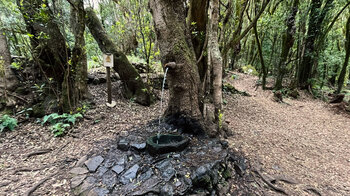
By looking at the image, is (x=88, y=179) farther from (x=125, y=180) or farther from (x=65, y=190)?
(x=125, y=180)

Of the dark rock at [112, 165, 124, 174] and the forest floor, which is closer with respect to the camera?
the dark rock at [112, 165, 124, 174]

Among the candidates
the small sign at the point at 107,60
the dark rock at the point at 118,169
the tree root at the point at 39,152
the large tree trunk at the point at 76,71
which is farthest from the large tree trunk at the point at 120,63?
the dark rock at the point at 118,169

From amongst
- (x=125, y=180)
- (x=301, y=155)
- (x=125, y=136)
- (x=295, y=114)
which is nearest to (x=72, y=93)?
(x=125, y=136)

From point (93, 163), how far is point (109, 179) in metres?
0.53

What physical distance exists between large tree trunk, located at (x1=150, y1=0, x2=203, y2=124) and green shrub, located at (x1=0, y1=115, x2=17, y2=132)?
377 centimetres

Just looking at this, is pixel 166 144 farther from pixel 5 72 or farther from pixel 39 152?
pixel 5 72

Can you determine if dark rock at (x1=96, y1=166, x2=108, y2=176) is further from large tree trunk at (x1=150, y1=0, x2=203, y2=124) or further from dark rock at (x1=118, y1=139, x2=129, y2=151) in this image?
large tree trunk at (x1=150, y1=0, x2=203, y2=124)

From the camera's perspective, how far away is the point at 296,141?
167 inches

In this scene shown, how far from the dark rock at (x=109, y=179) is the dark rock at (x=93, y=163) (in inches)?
11.1

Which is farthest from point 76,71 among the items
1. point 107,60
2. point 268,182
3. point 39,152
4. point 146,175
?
point 268,182

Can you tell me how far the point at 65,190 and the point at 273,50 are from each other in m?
14.4

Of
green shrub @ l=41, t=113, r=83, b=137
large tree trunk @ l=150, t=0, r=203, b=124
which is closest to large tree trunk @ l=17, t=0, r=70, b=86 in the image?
green shrub @ l=41, t=113, r=83, b=137

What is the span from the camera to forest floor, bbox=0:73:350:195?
257 cm

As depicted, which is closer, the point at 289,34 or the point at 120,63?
the point at 120,63
